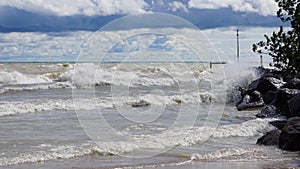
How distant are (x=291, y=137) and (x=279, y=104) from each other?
7.40 meters

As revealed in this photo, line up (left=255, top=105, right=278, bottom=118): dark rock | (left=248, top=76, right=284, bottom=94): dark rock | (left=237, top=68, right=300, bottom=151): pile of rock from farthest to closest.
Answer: (left=248, top=76, right=284, bottom=94): dark rock
(left=255, top=105, right=278, bottom=118): dark rock
(left=237, top=68, right=300, bottom=151): pile of rock

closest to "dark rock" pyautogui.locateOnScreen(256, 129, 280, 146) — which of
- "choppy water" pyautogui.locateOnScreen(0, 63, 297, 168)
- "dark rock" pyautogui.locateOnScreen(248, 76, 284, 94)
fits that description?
"choppy water" pyautogui.locateOnScreen(0, 63, 297, 168)

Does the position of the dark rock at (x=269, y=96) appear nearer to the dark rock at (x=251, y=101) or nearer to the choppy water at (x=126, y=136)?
the dark rock at (x=251, y=101)

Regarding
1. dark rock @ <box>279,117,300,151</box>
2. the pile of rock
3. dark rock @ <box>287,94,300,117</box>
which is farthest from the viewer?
dark rock @ <box>287,94,300,117</box>

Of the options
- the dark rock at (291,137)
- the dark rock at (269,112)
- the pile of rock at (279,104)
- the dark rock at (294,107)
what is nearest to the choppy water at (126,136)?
the dark rock at (291,137)

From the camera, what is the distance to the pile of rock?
11.6m

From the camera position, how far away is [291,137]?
453 inches

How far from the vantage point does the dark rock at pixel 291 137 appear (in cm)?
1141

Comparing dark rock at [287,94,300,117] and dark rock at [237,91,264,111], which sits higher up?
dark rock at [287,94,300,117]

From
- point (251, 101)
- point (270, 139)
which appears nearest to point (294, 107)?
point (270, 139)

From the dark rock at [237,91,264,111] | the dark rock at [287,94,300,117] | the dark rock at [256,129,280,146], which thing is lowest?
the dark rock at [237,91,264,111]

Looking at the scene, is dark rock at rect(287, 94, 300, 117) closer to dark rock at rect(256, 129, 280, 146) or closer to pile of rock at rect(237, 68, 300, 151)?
pile of rock at rect(237, 68, 300, 151)

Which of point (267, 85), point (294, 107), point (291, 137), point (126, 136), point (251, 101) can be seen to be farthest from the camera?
point (267, 85)

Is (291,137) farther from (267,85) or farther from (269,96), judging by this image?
(267,85)
